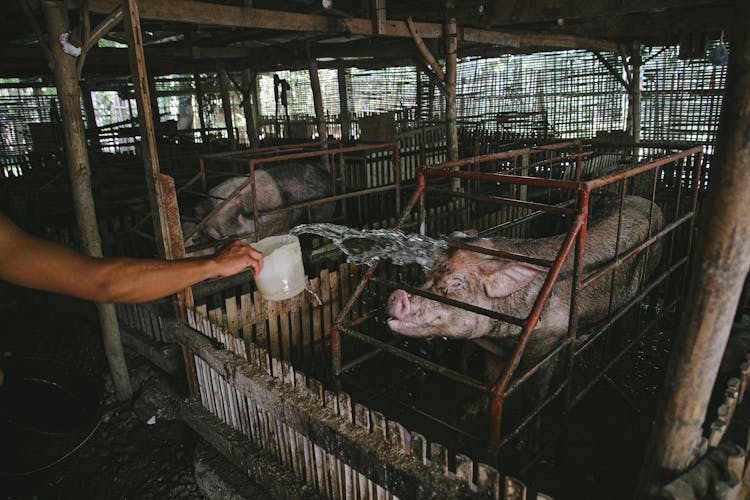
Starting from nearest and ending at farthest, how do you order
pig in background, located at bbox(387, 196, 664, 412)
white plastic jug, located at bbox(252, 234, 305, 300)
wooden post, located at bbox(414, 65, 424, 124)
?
1. white plastic jug, located at bbox(252, 234, 305, 300)
2. pig in background, located at bbox(387, 196, 664, 412)
3. wooden post, located at bbox(414, 65, 424, 124)

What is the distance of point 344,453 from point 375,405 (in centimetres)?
184

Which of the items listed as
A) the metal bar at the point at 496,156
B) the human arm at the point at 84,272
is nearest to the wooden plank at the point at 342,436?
the human arm at the point at 84,272

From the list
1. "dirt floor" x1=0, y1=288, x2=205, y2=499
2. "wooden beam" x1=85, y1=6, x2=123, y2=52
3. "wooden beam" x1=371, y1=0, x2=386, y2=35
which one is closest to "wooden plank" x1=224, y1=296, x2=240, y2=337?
"dirt floor" x1=0, y1=288, x2=205, y2=499

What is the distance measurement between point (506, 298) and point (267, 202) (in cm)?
466

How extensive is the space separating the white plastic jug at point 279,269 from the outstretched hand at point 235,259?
360 mm

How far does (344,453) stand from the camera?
2.80 m

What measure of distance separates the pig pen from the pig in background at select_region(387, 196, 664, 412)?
19 cm

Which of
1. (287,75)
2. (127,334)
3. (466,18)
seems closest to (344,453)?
(127,334)

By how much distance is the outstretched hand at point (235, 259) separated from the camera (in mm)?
2488

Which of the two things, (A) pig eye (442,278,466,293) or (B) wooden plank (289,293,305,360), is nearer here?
(A) pig eye (442,278,466,293)

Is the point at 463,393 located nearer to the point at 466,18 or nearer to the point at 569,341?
the point at 569,341

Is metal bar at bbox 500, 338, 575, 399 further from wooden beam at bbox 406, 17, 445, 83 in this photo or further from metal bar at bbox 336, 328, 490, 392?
wooden beam at bbox 406, 17, 445, 83

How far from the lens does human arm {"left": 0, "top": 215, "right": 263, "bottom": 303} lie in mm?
2061

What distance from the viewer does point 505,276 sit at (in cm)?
388
